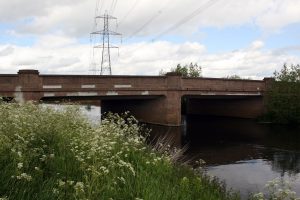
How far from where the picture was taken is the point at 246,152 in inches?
934

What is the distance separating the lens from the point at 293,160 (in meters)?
20.9

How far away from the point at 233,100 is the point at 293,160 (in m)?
28.0

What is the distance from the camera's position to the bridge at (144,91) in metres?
28.8

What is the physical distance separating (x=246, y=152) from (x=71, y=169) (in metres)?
17.7

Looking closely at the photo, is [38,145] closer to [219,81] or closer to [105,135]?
[105,135]

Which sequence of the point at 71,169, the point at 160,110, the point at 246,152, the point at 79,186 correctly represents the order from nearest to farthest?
the point at 79,186, the point at 71,169, the point at 246,152, the point at 160,110

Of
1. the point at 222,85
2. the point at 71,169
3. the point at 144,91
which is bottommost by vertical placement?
the point at 71,169

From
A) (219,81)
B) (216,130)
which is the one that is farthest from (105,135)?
(219,81)

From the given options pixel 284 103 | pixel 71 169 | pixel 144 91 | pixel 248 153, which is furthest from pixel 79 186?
pixel 284 103

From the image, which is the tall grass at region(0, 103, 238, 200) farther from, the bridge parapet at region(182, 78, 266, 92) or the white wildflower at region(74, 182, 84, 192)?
the bridge parapet at region(182, 78, 266, 92)

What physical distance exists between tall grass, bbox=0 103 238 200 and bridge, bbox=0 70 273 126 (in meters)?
18.4

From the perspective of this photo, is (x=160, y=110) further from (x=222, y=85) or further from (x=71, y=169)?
(x=71, y=169)

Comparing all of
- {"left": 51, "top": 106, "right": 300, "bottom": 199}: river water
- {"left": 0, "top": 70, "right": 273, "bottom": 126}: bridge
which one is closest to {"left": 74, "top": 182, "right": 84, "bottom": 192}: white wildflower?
{"left": 51, "top": 106, "right": 300, "bottom": 199}: river water

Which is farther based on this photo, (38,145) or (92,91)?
(92,91)
